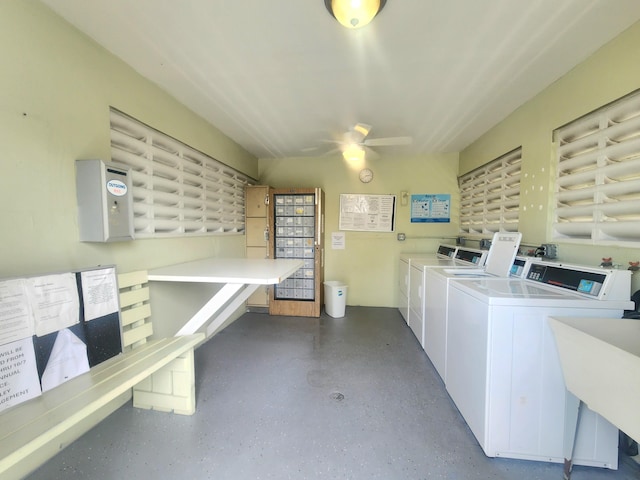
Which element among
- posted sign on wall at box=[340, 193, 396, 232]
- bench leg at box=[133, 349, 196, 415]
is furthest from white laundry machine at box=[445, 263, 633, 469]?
posted sign on wall at box=[340, 193, 396, 232]

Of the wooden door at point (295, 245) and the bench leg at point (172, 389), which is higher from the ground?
the wooden door at point (295, 245)

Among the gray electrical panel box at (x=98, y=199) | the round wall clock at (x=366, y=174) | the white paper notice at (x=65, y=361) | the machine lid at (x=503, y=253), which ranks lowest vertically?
the white paper notice at (x=65, y=361)

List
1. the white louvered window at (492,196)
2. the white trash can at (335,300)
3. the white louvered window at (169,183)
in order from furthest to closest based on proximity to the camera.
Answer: the white trash can at (335,300), the white louvered window at (492,196), the white louvered window at (169,183)

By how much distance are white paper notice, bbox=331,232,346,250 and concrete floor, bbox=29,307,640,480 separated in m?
1.82

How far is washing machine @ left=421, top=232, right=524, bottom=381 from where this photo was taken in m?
1.98

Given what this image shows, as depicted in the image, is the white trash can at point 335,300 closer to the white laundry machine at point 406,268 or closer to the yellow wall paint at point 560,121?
the white laundry machine at point 406,268

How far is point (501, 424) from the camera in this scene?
1354mm

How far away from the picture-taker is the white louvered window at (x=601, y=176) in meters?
1.41

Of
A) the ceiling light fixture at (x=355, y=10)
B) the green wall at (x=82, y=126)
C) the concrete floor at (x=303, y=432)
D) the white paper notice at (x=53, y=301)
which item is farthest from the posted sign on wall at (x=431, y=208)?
the white paper notice at (x=53, y=301)

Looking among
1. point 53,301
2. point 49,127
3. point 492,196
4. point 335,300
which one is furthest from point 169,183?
point 492,196

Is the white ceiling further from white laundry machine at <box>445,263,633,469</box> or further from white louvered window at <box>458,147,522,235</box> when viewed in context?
white laundry machine at <box>445,263,633,469</box>

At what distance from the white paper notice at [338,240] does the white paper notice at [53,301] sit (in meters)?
3.05

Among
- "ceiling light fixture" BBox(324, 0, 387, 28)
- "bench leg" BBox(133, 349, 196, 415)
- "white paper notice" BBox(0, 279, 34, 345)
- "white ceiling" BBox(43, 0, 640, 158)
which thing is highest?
"white ceiling" BBox(43, 0, 640, 158)

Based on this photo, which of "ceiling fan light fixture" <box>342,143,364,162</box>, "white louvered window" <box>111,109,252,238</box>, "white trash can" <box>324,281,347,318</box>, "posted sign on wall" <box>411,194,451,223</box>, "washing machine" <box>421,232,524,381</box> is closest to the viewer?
"white louvered window" <box>111,109,252,238</box>
